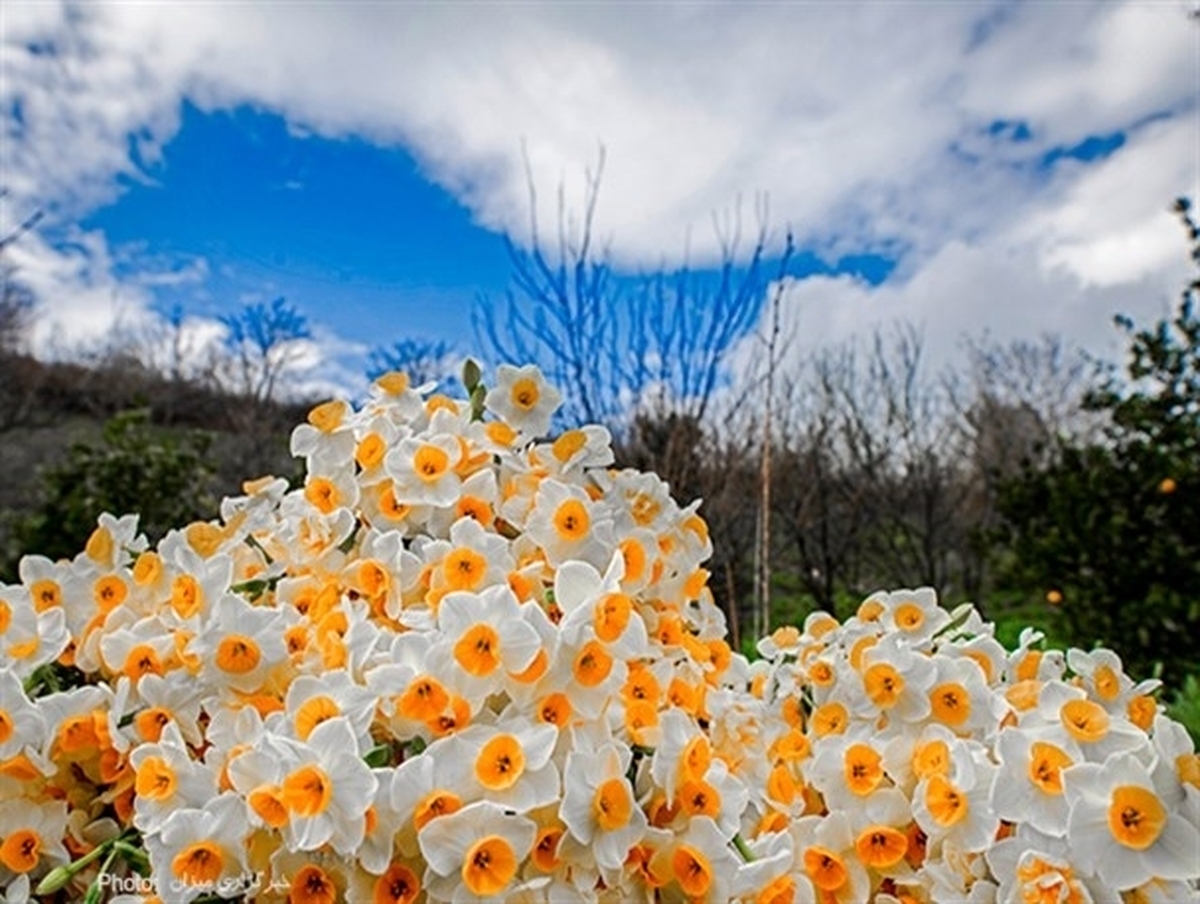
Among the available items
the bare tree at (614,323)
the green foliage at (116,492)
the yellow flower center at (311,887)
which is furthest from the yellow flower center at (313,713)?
the green foliage at (116,492)

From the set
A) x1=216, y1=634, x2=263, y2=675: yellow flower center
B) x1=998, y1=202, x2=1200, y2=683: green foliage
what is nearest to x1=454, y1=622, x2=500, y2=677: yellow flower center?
x1=216, y1=634, x2=263, y2=675: yellow flower center

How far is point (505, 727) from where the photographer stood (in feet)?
2.53

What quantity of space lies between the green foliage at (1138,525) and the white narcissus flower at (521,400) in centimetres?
461

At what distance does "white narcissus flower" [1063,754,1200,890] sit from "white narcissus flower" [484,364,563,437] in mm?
673

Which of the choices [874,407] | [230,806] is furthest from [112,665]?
[874,407]

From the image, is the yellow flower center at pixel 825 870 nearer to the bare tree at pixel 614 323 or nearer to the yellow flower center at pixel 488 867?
the yellow flower center at pixel 488 867

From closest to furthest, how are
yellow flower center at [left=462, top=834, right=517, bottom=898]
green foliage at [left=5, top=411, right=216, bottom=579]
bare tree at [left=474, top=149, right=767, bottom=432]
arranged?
yellow flower center at [left=462, top=834, right=517, bottom=898] → bare tree at [left=474, top=149, right=767, bottom=432] → green foliage at [left=5, top=411, right=216, bottom=579]

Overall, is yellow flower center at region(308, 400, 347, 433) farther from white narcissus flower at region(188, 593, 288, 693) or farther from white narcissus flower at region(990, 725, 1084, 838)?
white narcissus flower at region(990, 725, 1084, 838)

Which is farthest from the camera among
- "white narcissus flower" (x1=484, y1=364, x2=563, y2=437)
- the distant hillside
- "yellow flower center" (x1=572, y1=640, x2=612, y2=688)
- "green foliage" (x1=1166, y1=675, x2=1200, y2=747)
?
the distant hillside

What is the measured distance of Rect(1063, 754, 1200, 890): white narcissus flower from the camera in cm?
79

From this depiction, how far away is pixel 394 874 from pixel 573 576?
29cm

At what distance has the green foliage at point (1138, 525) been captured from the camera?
484 centimetres

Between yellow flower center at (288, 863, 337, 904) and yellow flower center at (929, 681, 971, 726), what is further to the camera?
yellow flower center at (929, 681, 971, 726)

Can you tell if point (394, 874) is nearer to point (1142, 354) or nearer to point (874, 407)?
point (1142, 354)
